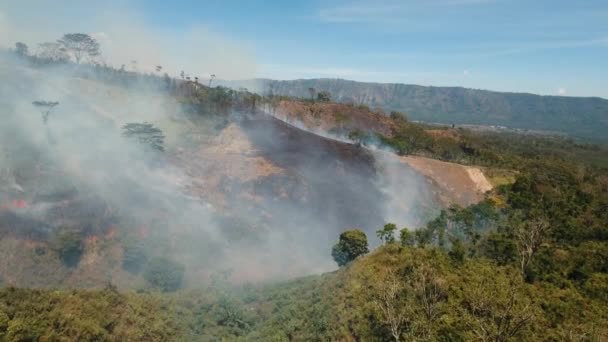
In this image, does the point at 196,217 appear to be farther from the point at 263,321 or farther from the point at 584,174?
the point at 584,174

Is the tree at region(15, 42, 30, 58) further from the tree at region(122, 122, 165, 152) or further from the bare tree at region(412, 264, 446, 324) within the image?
the bare tree at region(412, 264, 446, 324)

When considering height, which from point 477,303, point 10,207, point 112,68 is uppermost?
point 112,68

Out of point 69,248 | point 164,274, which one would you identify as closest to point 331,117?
point 164,274

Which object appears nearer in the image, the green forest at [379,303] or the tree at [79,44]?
the green forest at [379,303]

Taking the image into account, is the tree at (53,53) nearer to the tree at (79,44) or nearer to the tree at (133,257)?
the tree at (79,44)

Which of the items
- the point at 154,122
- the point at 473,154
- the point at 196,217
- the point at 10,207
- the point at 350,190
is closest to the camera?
the point at 10,207

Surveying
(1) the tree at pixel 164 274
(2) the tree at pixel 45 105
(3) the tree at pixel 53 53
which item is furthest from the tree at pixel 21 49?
(1) the tree at pixel 164 274

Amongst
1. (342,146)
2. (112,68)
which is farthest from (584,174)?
(112,68)

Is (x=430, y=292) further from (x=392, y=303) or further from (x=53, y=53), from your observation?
(x=53, y=53)
